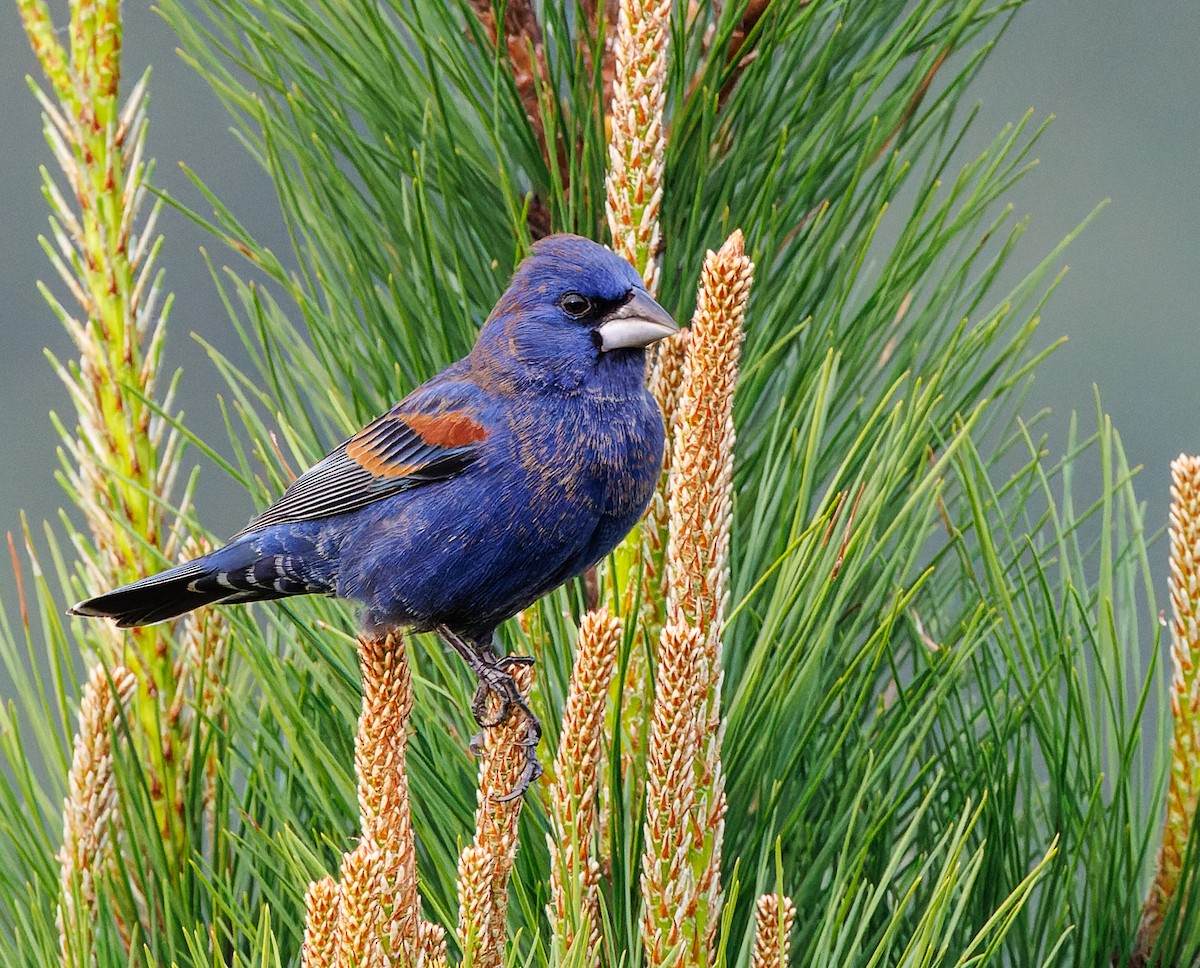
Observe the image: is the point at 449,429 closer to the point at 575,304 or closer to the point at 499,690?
the point at 575,304

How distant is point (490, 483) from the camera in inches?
67.8

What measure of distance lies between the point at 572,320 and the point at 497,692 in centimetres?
52

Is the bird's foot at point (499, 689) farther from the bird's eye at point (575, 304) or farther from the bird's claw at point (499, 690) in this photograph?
the bird's eye at point (575, 304)

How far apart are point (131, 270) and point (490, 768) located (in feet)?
2.57

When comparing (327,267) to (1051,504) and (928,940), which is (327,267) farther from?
(928,940)

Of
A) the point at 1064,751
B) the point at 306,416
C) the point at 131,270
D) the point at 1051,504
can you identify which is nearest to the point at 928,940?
the point at 1064,751

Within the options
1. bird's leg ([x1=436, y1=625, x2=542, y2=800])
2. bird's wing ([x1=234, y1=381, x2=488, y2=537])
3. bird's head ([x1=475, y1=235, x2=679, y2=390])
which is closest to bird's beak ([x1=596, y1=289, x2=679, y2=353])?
bird's head ([x1=475, y1=235, x2=679, y2=390])

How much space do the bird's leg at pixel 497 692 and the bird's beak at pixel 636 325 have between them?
13.9 inches

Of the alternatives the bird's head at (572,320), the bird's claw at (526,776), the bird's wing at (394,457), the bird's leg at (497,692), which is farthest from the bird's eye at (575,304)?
the bird's claw at (526,776)

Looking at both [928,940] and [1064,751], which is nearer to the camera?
[928,940]

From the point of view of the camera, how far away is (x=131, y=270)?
1628 mm

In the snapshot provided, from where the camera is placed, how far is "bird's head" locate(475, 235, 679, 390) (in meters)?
1.55

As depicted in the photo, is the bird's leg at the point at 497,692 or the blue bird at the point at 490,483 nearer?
the bird's leg at the point at 497,692

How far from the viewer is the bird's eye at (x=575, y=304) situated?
168 cm
